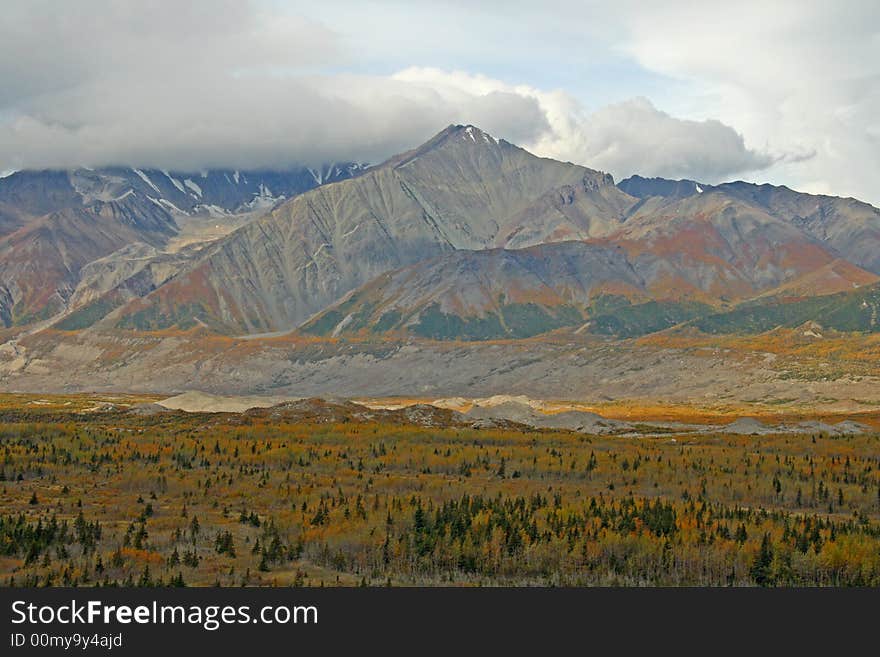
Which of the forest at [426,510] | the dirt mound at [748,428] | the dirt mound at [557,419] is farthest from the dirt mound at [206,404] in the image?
the dirt mound at [748,428]

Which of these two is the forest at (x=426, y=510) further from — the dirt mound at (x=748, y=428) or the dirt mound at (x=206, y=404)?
the dirt mound at (x=206, y=404)

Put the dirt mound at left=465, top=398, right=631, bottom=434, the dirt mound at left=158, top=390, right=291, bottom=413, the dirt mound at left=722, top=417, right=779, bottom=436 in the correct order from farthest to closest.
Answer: the dirt mound at left=158, top=390, right=291, bottom=413 < the dirt mound at left=465, top=398, right=631, bottom=434 < the dirt mound at left=722, top=417, right=779, bottom=436

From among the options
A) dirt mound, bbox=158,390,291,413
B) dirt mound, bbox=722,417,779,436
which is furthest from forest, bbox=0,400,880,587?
dirt mound, bbox=158,390,291,413

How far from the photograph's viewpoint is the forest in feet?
139

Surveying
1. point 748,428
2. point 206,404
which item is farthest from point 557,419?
point 206,404

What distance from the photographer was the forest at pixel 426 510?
42.4 m

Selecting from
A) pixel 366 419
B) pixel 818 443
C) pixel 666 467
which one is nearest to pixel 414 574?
pixel 666 467

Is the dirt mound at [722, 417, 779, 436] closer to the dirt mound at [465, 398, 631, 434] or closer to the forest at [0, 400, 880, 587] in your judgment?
the dirt mound at [465, 398, 631, 434]

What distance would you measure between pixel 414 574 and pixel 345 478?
31.0 m

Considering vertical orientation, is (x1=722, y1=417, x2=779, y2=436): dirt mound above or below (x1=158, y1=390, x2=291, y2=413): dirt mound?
above

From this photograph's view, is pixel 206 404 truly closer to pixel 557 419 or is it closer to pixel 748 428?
pixel 557 419

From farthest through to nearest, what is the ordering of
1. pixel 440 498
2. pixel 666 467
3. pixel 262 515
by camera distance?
pixel 666 467
pixel 440 498
pixel 262 515

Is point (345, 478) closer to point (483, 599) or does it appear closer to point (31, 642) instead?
point (483, 599)

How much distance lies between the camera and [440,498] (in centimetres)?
6234
